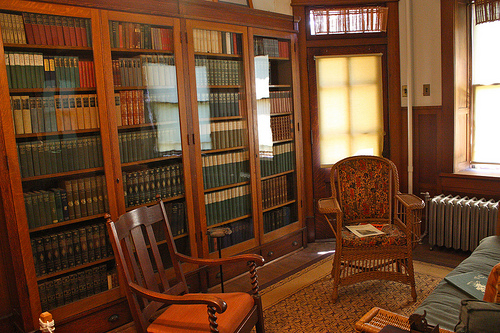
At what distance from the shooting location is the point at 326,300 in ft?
10.4

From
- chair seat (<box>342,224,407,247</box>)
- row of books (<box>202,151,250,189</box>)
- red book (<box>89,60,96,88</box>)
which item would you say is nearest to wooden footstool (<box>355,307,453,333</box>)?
chair seat (<box>342,224,407,247</box>)

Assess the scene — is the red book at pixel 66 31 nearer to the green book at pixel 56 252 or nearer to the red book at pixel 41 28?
the red book at pixel 41 28

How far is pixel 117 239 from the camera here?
2023mm

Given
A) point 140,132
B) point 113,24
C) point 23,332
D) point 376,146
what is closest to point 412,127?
point 376,146

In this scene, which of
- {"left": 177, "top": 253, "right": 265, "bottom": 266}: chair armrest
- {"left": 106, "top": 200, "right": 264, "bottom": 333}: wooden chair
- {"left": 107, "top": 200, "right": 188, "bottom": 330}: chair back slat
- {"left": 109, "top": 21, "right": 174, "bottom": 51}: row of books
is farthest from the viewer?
{"left": 109, "top": 21, "right": 174, "bottom": 51}: row of books

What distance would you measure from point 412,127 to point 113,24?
3.11 metres

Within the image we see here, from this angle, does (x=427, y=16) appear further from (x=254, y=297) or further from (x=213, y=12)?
(x=254, y=297)

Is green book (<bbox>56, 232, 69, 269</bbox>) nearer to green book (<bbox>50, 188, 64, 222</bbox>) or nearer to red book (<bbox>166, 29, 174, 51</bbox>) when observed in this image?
green book (<bbox>50, 188, 64, 222</bbox>)

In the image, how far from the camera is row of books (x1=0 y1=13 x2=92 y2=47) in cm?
245

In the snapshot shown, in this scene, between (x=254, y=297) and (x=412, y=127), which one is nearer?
(x=254, y=297)

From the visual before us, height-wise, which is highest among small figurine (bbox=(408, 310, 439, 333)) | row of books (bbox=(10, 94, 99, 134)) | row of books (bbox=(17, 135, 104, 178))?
row of books (bbox=(10, 94, 99, 134))

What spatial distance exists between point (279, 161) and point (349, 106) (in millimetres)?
997

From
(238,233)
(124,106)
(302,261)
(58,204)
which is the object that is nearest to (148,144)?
(124,106)

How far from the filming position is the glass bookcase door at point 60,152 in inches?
99.3
